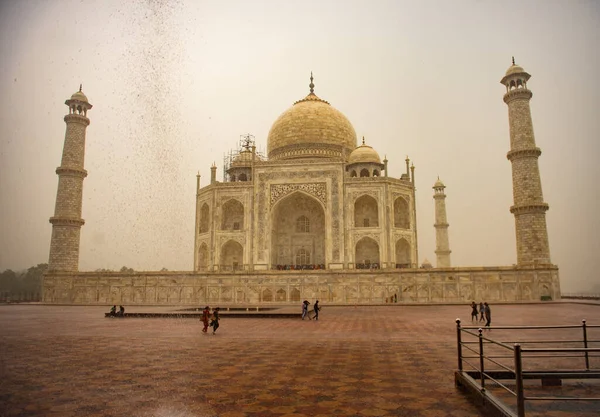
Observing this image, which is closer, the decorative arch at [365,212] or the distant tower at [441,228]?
the decorative arch at [365,212]

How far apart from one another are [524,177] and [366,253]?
10.7 metres

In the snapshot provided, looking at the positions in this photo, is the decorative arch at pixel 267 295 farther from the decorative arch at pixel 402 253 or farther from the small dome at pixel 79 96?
the small dome at pixel 79 96

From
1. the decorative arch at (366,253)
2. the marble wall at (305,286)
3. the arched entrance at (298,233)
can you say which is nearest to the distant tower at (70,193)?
the marble wall at (305,286)

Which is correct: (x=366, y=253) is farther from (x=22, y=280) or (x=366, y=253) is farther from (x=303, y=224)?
(x=22, y=280)

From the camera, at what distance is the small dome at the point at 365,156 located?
32219 millimetres

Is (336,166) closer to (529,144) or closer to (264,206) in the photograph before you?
(264,206)

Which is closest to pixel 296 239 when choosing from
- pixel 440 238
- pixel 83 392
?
pixel 440 238

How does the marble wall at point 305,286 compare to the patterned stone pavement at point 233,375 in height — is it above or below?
above

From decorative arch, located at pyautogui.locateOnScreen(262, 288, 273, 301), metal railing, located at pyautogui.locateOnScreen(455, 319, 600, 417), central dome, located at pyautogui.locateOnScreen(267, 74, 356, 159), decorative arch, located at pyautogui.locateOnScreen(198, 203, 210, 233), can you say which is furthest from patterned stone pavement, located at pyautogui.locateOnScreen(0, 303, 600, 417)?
central dome, located at pyautogui.locateOnScreen(267, 74, 356, 159)

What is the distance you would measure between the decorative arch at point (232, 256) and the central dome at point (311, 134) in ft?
26.8

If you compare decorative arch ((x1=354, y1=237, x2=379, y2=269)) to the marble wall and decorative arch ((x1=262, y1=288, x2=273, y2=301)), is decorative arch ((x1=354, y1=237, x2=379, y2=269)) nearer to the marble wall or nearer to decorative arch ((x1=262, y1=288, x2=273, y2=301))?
the marble wall

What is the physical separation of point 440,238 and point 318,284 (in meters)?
16.0

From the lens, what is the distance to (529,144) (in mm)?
24406

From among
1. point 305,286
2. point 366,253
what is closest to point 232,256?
point 305,286
